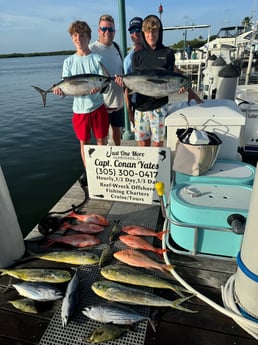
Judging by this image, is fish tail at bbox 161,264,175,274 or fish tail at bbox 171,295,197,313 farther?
fish tail at bbox 161,264,175,274

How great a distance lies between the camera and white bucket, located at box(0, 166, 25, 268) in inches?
88.2

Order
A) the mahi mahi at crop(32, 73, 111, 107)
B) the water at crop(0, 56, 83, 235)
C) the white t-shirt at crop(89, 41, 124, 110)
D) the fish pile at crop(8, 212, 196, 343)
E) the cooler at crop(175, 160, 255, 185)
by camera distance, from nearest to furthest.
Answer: the fish pile at crop(8, 212, 196, 343) < the cooler at crop(175, 160, 255, 185) < the mahi mahi at crop(32, 73, 111, 107) < the white t-shirt at crop(89, 41, 124, 110) < the water at crop(0, 56, 83, 235)

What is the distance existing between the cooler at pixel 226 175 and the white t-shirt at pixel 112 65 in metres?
1.79

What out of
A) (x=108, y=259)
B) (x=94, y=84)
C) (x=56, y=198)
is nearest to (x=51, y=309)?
(x=108, y=259)

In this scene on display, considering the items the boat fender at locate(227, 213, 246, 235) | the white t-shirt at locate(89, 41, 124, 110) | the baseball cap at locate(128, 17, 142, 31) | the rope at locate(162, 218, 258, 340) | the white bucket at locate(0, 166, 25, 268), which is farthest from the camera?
the baseball cap at locate(128, 17, 142, 31)

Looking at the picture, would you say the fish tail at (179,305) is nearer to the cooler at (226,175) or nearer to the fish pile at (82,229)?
the fish pile at (82,229)

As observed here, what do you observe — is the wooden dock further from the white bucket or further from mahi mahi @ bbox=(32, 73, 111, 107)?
mahi mahi @ bbox=(32, 73, 111, 107)

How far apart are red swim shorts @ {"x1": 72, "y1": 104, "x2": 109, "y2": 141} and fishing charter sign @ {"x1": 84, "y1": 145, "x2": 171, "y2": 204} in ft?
1.61

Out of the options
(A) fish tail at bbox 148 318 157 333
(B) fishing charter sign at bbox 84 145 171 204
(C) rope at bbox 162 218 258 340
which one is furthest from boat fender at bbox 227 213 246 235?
(B) fishing charter sign at bbox 84 145 171 204

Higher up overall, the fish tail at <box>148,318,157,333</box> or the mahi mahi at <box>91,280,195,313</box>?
the mahi mahi at <box>91,280,195,313</box>

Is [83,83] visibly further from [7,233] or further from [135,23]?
[7,233]

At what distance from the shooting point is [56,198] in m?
5.67

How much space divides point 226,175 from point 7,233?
2.18m

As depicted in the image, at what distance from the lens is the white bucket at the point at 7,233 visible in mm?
2240
